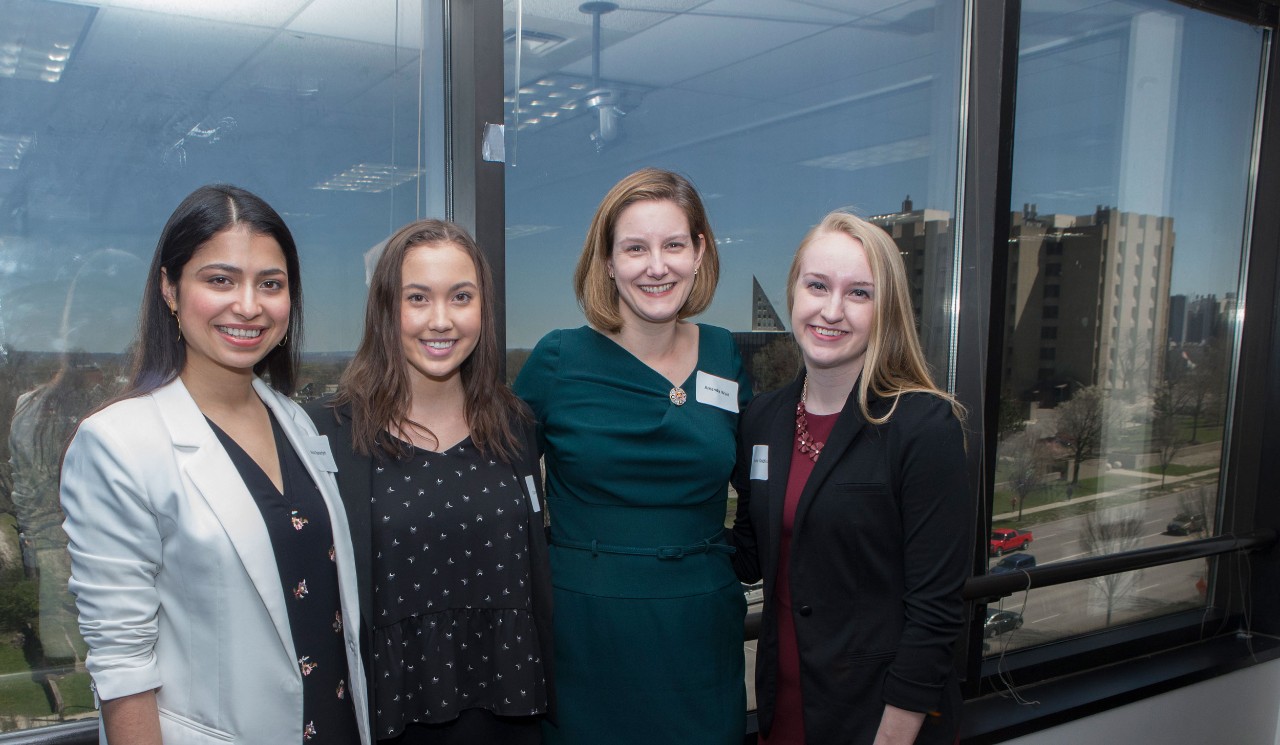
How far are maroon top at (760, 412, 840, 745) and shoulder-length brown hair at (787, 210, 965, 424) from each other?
0.12m

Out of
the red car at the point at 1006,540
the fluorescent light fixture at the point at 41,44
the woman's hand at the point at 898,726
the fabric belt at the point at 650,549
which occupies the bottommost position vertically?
the red car at the point at 1006,540

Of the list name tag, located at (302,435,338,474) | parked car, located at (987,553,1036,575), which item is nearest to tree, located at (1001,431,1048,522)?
parked car, located at (987,553,1036,575)

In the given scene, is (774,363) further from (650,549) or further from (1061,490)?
(1061,490)

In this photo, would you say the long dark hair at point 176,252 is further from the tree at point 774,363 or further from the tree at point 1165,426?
the tree at point 1165,426

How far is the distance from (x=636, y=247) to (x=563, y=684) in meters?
0.91

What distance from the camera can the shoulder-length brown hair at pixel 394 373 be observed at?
61.2 inches

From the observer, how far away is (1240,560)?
3.76m

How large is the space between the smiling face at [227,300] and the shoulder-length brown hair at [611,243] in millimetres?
690

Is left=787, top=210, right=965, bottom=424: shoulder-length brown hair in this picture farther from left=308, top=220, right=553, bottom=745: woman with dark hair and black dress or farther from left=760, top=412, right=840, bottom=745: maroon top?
left=308, top=220, right=553, bottom=745: woman with dark hair and black dress

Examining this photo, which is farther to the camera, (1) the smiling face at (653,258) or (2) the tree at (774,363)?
(2) the tree at (774,363)

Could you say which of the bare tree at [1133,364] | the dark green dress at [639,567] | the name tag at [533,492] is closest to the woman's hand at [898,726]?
the dark green dress at [639,567]

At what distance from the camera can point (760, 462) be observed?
1.75m

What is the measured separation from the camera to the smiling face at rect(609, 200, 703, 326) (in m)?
1.73

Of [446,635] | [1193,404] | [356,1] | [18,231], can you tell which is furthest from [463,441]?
A: [1193,404]
